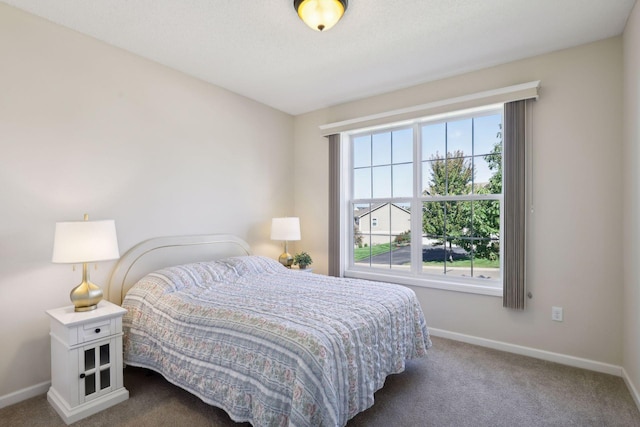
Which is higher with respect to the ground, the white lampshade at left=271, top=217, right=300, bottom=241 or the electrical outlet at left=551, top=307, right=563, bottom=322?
the white lampshade at left=271, top=217, right=300, bottom=241

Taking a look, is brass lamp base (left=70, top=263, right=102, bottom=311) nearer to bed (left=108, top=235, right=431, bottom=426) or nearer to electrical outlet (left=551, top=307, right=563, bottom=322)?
bed (left=108, top=235, right=431, bottom=426)

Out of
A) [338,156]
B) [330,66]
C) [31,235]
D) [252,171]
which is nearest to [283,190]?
[252,171]

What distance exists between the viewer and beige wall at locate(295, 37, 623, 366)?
8.56 feet

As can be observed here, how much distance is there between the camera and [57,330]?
2168 mm

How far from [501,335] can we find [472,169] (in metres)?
1.61

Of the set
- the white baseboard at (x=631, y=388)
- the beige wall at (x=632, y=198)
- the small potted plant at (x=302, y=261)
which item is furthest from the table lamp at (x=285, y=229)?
the white baseboard at (x=631, y=388)

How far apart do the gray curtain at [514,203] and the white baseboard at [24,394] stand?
3705 millimetres

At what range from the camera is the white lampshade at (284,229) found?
388cm

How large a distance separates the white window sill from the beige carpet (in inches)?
26.6

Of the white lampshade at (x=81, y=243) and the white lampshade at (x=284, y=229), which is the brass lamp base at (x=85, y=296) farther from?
the white lampshade at (x=284, y=229)

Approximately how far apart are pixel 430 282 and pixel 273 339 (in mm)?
2243

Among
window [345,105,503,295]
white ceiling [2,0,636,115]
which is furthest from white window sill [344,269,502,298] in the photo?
white ceiling [2,0,636,115]

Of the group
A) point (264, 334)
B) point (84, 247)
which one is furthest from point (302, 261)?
point (84, 247)

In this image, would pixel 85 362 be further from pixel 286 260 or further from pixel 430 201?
pixel 430 201
